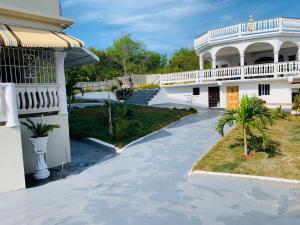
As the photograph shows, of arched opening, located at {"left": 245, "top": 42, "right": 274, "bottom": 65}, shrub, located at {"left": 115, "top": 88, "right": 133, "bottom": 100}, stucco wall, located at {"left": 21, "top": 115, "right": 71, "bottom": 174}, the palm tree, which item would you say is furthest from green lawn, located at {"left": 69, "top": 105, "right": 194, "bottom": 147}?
arched opening, located at {"left": 245, "top": 42, "right": 274, "bottom": 65}

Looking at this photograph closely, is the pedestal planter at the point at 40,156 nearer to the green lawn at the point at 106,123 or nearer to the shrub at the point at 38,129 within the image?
the shrub at the point at 38,129

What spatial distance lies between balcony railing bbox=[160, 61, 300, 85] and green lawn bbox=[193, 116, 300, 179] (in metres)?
11.2

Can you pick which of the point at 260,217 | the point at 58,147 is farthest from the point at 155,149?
the point at 260,217

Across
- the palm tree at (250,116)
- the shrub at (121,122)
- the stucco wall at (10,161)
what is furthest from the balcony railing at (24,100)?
the palm tree at (250,116)

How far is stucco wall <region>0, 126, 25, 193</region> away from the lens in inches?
286

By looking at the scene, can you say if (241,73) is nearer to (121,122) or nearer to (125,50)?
(121,122)

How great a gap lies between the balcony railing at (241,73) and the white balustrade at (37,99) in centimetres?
1748

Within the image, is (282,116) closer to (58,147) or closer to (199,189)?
(199,189)

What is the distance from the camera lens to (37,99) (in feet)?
29.5

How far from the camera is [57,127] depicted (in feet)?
29.6

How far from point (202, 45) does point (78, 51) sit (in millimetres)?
17850

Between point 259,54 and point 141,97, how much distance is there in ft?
40.1

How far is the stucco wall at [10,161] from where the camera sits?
23.9ft

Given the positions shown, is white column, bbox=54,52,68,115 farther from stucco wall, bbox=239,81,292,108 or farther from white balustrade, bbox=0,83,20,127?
stucco wall, bbox=239,81,292,108
